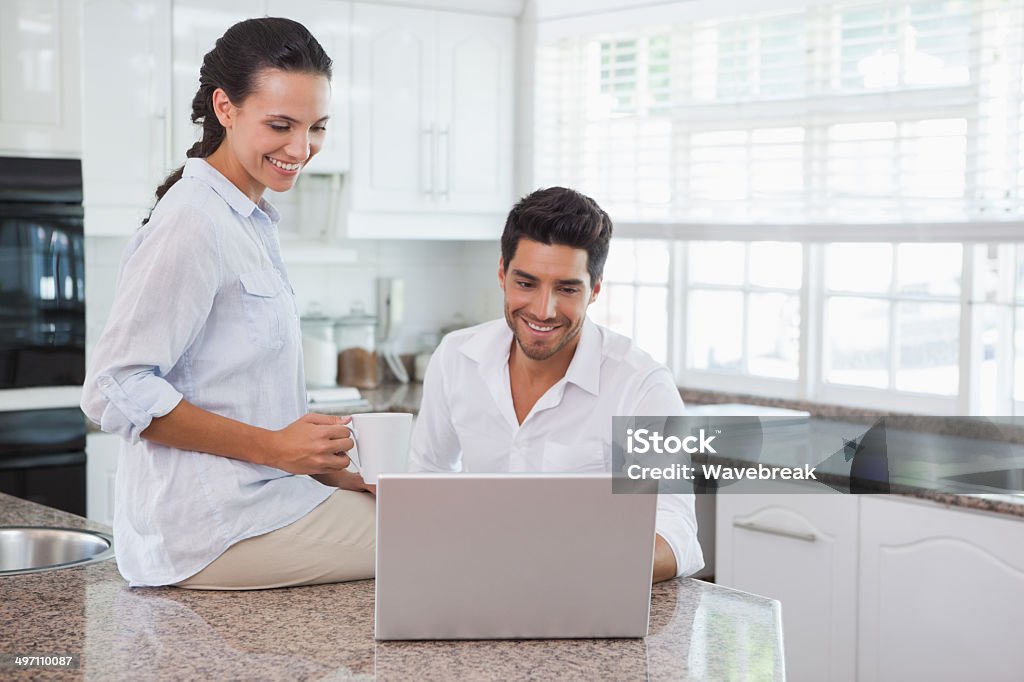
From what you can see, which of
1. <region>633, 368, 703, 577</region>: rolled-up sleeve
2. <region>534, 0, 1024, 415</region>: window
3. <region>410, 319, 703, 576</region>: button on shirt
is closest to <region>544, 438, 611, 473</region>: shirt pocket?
<region>410, 319, 703, 576</region>: button on shirt

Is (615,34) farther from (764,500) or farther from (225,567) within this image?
(225,567)

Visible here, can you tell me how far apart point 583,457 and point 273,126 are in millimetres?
797

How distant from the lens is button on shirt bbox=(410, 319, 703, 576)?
2.12 meters

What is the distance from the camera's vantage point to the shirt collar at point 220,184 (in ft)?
5.70

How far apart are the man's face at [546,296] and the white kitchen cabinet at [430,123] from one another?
225cm

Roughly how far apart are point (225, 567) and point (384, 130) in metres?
2.76

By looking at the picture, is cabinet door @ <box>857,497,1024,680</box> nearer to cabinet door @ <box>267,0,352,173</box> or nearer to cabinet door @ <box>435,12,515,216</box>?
cabinet door @ <box>435,12,515,216</box>

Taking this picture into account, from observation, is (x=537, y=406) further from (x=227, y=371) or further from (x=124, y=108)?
(x=124, y=108)

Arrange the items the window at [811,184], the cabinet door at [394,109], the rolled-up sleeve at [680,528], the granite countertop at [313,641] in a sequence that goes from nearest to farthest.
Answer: the granite countertop at [313,641]
the rolled-up sleeve at [680,528]
the window at [811,184]
the cabinet door at [394,109]

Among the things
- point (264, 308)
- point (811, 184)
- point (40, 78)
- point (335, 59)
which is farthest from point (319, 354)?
point (264, 308)

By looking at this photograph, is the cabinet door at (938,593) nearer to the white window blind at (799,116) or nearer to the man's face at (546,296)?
the white window blind at (799,116)

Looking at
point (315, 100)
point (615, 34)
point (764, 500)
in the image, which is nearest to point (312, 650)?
point (315, 100)

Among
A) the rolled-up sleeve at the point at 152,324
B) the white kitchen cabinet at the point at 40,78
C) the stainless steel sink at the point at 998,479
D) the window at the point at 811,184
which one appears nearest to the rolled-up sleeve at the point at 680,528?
the rolled-up sleeve at the point at 152,324

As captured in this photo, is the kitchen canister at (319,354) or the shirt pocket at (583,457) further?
the kitchen canister at (319,354)
